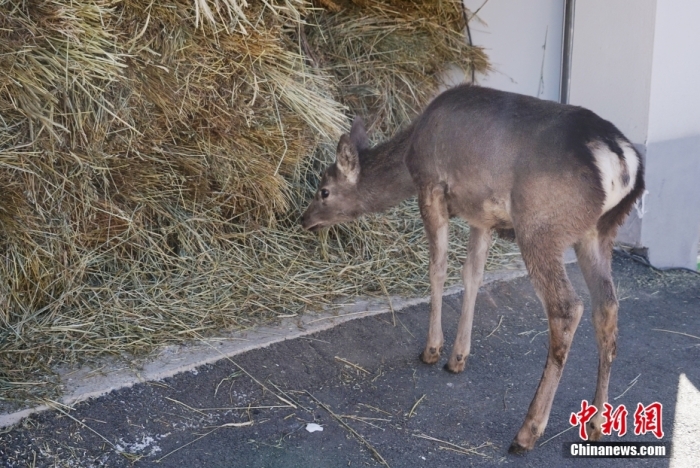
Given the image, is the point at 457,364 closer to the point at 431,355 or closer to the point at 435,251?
the point at 431,355

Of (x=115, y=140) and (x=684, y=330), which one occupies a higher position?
(x=115, y=140)

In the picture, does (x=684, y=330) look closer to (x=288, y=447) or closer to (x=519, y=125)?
(x=519, y=125)

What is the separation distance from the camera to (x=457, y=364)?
5.39 m

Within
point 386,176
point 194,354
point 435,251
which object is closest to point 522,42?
point 386,176

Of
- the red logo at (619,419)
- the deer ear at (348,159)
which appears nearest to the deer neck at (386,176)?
the deer ear at (348,159)

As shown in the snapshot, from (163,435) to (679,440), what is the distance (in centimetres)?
281

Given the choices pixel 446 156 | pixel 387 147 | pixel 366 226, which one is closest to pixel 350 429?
pixel 446 156

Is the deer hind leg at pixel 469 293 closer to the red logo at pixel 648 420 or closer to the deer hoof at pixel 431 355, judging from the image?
the deer hoof at pixel 431 355

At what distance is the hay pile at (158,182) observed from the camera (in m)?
4.79

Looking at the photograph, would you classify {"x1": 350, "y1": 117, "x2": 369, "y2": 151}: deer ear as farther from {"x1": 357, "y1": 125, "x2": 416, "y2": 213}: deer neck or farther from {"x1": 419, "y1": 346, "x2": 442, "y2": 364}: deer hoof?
{"x1": 419, "y1": 346, "x2": 442, "y2": 364}: deer hoof

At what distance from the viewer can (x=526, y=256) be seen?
176 inches

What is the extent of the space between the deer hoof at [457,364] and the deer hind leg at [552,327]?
1.01 metres

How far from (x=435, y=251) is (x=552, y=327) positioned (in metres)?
1.24

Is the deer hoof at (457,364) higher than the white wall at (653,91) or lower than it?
lower
